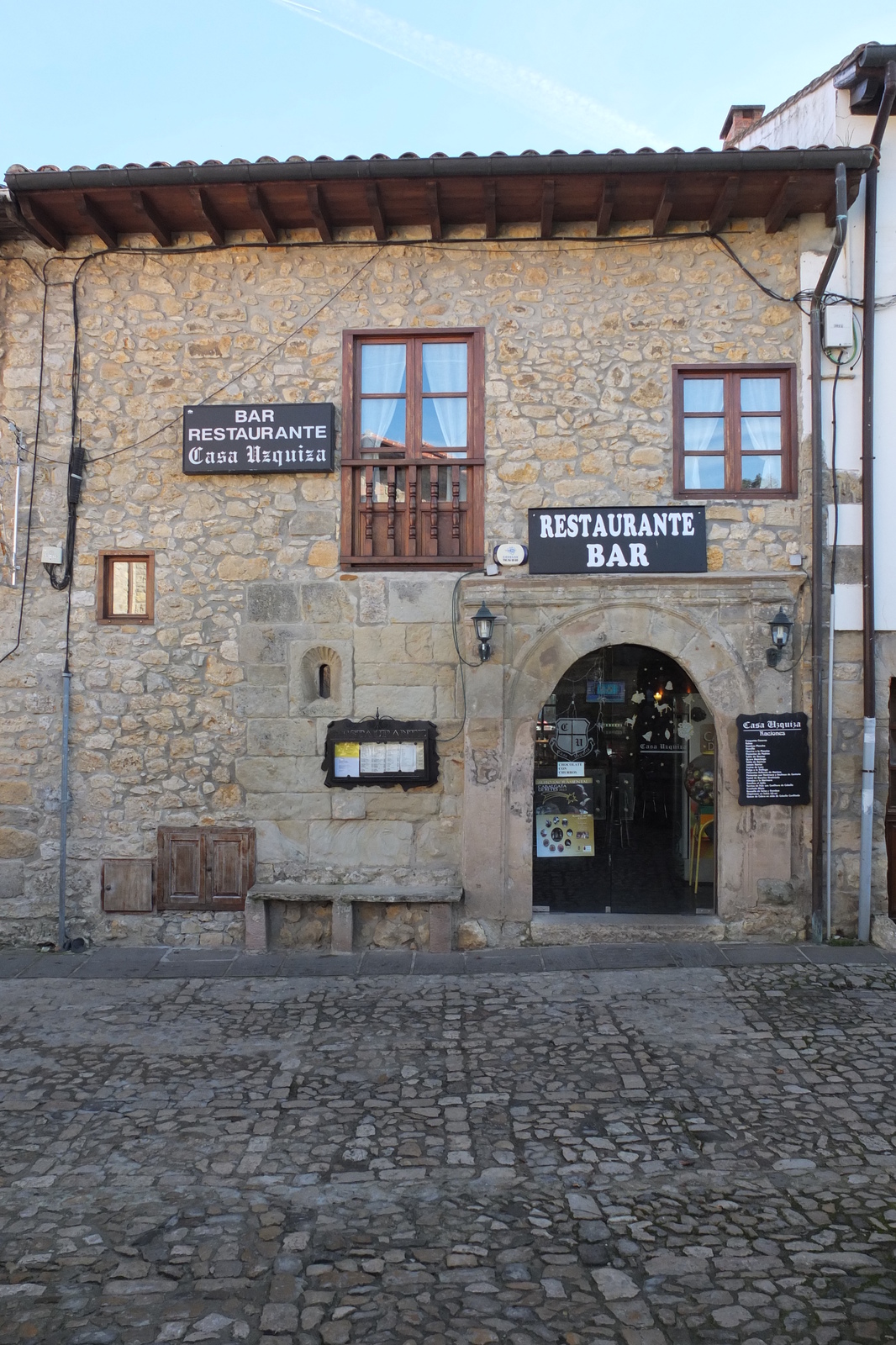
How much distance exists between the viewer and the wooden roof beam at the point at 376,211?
6.82 meters

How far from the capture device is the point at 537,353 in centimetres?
724

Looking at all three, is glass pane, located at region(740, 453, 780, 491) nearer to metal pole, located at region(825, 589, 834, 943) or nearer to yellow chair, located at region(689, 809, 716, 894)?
metal pole, located at region(825, 589, 834, 943)

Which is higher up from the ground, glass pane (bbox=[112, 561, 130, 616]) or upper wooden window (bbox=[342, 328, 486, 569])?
upper wooden window (bbox=[342, 328, 486, 569])

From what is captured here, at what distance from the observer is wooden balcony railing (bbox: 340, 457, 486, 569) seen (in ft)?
23.7

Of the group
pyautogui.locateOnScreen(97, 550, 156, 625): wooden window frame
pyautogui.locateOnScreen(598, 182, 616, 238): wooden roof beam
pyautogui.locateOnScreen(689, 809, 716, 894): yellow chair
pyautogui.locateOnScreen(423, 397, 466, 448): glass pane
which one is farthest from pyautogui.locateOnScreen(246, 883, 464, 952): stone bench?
pyautogui.locateOnScreen(598, 182, 616, 238): wooden roof beam

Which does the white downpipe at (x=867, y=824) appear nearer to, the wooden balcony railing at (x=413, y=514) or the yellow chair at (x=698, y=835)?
the yellow chair at (x=698, y=835)

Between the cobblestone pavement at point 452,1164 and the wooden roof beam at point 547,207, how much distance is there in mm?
5789

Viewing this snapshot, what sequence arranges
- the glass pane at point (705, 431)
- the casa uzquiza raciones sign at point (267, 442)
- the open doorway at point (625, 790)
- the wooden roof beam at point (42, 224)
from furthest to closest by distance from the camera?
1. the open doorway at point (625, 790)
2. the glass pane at point (705, 431)
3. the casa uzquiza raciones sign at point (267, 442)
4. the wooden roof beam at point (42, 224)

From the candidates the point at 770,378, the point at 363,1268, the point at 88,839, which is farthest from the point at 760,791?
the point at 88,839

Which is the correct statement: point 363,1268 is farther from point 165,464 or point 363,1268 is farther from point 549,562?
point 165,464

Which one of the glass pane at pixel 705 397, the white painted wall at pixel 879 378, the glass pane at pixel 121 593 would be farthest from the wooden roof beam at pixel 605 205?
the glass pane at pixel 121 593

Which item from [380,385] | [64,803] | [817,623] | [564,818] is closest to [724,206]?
[380,385]

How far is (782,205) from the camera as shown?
6.92 metres

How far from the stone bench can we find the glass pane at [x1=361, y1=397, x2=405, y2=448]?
3611 mm
